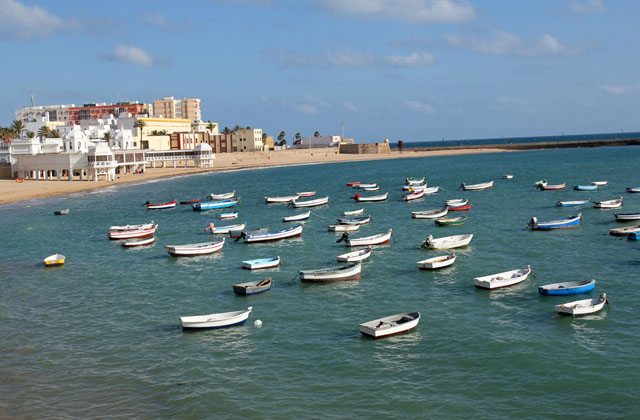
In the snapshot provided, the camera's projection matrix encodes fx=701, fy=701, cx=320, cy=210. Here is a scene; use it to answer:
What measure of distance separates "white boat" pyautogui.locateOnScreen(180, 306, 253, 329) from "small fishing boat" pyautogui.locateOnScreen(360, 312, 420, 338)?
23.6 feet

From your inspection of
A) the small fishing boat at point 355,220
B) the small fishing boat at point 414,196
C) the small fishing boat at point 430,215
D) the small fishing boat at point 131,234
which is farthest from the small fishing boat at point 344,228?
the small fishing boat at point 414,196

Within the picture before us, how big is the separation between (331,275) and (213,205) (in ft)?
180

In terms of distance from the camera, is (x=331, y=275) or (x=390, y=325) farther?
(x=331, y=275)

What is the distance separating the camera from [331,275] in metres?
49.6


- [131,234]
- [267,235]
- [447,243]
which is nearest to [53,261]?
[131,234]

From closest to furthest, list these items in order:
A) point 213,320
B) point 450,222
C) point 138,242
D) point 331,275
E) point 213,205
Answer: point 213,320
point 331,275
point 138,242
point 450,222
point 213,205

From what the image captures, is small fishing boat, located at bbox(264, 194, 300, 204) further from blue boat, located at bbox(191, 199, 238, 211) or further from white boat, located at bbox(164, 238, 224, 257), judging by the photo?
white boat, located at bbox(164, 238, 224, 257)

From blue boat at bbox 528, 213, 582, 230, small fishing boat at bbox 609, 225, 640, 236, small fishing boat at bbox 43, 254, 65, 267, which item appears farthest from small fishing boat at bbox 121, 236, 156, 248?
small fishing boat at bbox 609, 225, 640, 236

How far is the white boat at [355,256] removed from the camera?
56.5 metres

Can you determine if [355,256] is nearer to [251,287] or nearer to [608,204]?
[251,287]

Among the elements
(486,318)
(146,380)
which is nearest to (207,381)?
(146,380)

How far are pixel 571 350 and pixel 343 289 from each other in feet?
56.9

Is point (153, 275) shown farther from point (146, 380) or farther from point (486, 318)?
point (486, 318)

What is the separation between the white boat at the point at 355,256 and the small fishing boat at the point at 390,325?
58.0ft
